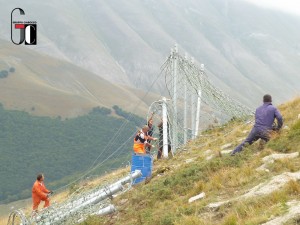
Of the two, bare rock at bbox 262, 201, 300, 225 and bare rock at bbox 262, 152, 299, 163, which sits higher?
bare rock at bbox 262, 152, 299, 163

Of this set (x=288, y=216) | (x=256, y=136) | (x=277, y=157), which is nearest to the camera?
(x=288, y=216)

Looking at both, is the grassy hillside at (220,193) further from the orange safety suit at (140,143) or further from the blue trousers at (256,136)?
the orange safety suit at (140,143)

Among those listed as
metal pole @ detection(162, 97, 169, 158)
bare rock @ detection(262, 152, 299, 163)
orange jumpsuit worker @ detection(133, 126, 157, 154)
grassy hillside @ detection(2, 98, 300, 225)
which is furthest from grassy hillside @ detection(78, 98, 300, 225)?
metal pole @ detection(162, 97, 169, 158)

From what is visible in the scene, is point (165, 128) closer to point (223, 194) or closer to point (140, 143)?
point (140, 143)

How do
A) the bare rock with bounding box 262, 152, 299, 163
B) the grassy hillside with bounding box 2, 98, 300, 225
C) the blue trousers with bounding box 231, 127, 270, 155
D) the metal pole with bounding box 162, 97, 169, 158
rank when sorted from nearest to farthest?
the grassy hillside with bounding box 2, 98, 300, 225, the bare rock with bounding box 262, 152, 299, 163, the blue trousers with bounding box 231, 127, 270, 155, the metal pole with bounding box 162, 97, 169, 158

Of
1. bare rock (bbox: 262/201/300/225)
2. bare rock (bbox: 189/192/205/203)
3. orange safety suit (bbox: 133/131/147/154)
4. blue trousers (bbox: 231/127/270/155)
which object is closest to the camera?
bare rock (bbox: 262/201/300/225)

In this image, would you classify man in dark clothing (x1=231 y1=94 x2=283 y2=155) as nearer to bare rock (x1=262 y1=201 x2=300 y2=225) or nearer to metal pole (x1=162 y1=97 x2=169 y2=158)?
bare rock (x1=262 y1=201 x2=300 y2=225)

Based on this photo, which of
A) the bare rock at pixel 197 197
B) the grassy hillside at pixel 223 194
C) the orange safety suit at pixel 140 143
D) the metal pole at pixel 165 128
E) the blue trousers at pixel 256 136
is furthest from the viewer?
the metal pole at pixel 165 128

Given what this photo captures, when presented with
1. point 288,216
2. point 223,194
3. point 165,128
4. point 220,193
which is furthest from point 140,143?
point 288,216

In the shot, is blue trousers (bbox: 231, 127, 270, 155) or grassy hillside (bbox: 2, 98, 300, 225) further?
blue trousers (bbox: 231, 127, 270, 155)

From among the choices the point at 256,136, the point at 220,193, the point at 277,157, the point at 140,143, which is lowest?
the point at 220,193

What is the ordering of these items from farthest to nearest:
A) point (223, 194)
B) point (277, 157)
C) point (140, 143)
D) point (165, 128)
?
point (165, 128) < point (140, 143) < point (277, 157) < point (223, 194)

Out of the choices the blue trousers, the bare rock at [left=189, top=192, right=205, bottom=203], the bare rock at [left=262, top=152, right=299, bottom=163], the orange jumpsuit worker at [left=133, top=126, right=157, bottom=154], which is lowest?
the bare rock at [left=189, top=192, right=205, bottom=203]

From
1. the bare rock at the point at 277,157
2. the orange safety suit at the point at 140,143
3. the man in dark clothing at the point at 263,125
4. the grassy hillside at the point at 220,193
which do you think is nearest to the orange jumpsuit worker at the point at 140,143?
the orange safety suit at the point at 140,143
